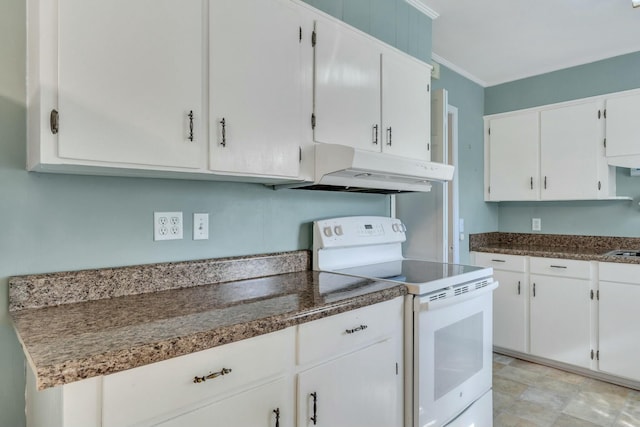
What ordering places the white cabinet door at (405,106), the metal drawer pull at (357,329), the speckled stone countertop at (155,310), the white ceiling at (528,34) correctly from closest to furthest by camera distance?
1. the speckled stone countertop at (155,310)
2. the metal drawer pull at (357,329)
3. the white cabinet door at (405,106)
4. the white ceiling at (528,34)

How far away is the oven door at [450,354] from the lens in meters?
1.63

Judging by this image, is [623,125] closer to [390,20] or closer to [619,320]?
[619,320]

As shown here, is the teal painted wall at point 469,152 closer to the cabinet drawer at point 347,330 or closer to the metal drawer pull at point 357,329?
the cabinet drawer at point 347,330

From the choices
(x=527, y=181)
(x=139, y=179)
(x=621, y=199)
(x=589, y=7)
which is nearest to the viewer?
(x=139, y=179)

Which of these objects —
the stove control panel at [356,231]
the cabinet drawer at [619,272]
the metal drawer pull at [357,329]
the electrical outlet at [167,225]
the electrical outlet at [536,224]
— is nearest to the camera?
the metal drawer pull at [357,329]

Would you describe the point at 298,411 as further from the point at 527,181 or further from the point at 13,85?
the point at 527,181

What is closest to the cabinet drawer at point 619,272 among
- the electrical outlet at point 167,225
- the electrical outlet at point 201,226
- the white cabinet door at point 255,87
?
the white cabinet door at point 255,87

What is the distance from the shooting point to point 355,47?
6.31 ft

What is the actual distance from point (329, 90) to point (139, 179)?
94cm

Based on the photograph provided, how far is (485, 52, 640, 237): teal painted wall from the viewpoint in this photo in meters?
3.05

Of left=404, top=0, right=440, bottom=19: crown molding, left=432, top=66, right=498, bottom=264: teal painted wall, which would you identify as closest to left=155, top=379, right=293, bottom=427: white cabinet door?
left=404, top=0, right=440, bottom=19: crown molding

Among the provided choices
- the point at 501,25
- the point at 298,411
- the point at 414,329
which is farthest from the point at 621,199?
the point at 298,411

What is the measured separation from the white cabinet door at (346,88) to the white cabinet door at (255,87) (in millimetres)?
141

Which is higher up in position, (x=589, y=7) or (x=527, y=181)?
(x=589, y=7)
